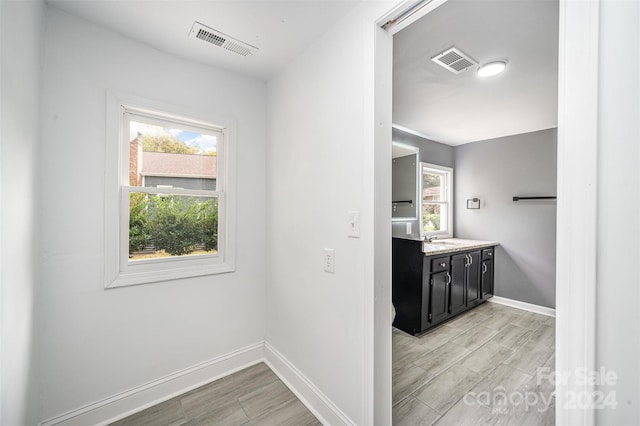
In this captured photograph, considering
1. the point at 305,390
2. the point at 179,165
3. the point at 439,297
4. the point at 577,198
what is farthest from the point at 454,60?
the point at 305,390

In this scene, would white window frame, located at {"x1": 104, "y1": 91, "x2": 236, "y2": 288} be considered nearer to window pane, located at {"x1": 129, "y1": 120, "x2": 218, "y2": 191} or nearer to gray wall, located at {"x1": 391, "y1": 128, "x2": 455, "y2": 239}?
window pane, located at {"x1": 129, "y1": 120, "x2": 218, "y2": 191}

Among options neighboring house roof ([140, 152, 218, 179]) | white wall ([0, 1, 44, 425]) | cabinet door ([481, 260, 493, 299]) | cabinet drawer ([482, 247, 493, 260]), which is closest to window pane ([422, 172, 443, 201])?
cabinet drawer ([482, 247, 493, 260])

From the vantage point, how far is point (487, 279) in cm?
383

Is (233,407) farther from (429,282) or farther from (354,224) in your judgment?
(429,282)

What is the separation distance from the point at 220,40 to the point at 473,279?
154 inches

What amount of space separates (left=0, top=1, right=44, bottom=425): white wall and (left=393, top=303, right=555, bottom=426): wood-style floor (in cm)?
203

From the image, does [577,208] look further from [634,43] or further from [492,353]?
[492,353]

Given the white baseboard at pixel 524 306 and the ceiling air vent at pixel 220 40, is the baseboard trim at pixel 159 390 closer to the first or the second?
the ceiling air vent at pixel 220 40

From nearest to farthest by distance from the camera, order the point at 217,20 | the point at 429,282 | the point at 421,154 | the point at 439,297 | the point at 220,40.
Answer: the point at 217,20, the point at 220,40, the point at 429,282, the point at 439,297, the point at 421,154

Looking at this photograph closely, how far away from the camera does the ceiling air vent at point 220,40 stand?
65.2 inches

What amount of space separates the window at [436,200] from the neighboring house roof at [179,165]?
3.08m

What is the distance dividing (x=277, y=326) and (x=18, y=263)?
1625 mm

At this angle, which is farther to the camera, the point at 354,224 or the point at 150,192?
the point at 150,192

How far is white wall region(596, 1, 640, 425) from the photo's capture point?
68 cm
